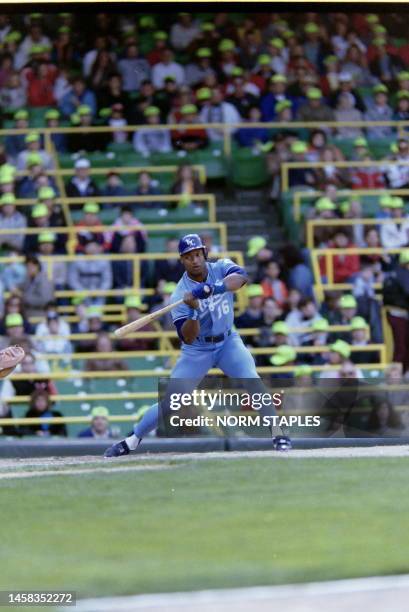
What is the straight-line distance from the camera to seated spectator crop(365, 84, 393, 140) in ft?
57.7

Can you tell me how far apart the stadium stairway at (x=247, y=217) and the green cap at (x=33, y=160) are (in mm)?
2278

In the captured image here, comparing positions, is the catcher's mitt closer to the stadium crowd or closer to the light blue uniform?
the light blue uniform

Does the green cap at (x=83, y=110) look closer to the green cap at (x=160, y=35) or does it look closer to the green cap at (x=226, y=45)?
the green cap at (x=160, y=35)

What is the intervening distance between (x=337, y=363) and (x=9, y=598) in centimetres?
808

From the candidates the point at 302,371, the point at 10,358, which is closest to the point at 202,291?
the point at 10,358

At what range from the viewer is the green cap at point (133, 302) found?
14.4 metres

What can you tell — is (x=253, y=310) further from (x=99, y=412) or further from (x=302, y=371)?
(x=99, y=412)

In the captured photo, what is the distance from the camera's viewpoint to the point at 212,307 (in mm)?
10039

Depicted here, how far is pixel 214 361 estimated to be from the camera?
10.3 meters

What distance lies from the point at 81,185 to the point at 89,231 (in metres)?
0.99

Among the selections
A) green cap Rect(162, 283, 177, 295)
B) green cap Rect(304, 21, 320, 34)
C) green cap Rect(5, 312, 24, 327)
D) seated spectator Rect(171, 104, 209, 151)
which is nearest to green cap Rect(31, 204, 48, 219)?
green cap Rect(5, 312, 24, 327)

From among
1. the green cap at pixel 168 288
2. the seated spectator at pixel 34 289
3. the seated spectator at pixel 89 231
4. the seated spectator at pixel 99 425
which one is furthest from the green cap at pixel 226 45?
the seated spectator at pixel 99 425

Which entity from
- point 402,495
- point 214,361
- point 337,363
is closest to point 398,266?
point 337,363

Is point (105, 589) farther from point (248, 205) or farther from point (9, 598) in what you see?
point (248, 205)
